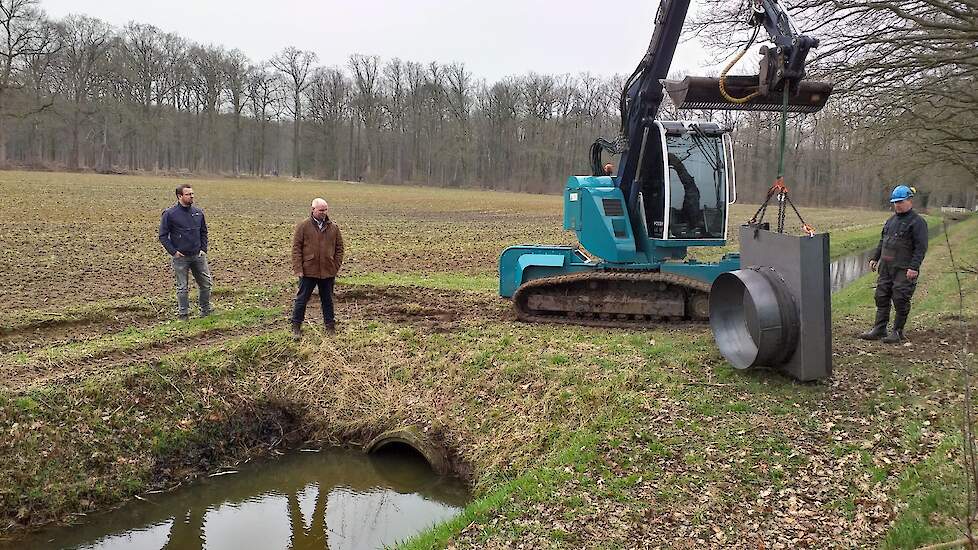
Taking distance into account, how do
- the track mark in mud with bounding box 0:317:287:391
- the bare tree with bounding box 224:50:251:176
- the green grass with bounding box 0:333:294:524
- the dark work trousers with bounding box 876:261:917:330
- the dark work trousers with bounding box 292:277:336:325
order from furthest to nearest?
the bare tree with bounding box 224:50:251:176
the dark work trousers with bounding box 292:277:336:325
the dark work trousers with bounding box 876:261:917:330
the track mark in mud with bounding box 0:317:287:391
the green grass with bounding box 0:333:294:524

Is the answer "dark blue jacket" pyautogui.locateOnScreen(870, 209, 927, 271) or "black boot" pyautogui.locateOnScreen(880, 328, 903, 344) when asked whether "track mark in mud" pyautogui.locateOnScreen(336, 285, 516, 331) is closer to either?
"black boot" pyautogui.locateOnScreen(880, 328, 903, 344)

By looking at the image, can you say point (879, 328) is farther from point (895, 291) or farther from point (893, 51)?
point (893, 51)

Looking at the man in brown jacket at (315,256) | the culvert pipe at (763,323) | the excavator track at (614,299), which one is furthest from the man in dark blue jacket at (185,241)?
the culvert pipe at (763,323)

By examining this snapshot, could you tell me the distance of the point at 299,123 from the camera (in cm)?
7825

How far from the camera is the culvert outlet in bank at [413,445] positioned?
7469 mm

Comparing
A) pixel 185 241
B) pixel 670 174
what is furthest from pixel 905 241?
pixel 185 241

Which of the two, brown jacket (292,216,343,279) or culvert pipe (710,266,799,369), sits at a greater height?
brown jacket (292,216,343,279)

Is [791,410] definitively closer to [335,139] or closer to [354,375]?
[354,375]

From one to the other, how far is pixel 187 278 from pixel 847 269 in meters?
18.3

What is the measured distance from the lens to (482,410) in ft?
25.5

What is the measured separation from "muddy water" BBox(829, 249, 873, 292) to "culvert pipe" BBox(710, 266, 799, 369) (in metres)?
10.1

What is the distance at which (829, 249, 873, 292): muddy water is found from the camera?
57.6 feet

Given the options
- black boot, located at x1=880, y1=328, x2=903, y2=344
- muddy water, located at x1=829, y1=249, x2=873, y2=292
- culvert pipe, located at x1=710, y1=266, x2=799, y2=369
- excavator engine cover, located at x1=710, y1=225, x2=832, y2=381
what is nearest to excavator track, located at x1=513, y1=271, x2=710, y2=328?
culvert pipe, located at x1=710, y1=266, x2=799, y2=369

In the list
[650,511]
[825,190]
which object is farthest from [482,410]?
[825,190]
